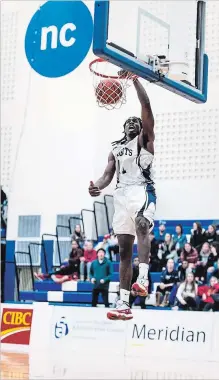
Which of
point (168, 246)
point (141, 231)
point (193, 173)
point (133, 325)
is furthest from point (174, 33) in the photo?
point (133, 325)

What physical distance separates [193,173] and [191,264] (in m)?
1.97

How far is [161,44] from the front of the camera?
926cm

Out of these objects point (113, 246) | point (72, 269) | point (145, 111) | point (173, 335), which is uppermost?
point (145, 111)

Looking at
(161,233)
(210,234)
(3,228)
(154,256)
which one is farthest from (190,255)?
(3,228)

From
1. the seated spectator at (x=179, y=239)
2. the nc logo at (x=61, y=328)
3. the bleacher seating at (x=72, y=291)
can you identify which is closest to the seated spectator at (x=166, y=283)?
the bleacher seating at (x=72, y=291)

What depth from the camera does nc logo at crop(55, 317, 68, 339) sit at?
15930mm

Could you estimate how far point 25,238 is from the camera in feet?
67.1

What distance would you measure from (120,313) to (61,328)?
764 centimetres

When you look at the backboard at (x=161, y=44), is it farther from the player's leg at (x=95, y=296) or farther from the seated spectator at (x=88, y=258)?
the seated spectator at (x=88, y=258)

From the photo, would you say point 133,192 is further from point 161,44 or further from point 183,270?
point 183,270

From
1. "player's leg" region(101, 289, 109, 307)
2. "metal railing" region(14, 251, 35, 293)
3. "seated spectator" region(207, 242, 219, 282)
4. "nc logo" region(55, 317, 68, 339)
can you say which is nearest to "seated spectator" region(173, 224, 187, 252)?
"seated spectator" region(207, 242, 219, 282)

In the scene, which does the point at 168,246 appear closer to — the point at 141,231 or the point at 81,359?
the point at 81,359

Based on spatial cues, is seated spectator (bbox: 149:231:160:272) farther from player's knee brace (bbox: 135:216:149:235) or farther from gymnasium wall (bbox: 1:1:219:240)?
player's knee brace (bbox: 135:216:149:235)

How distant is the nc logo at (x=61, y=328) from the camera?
1593cm
